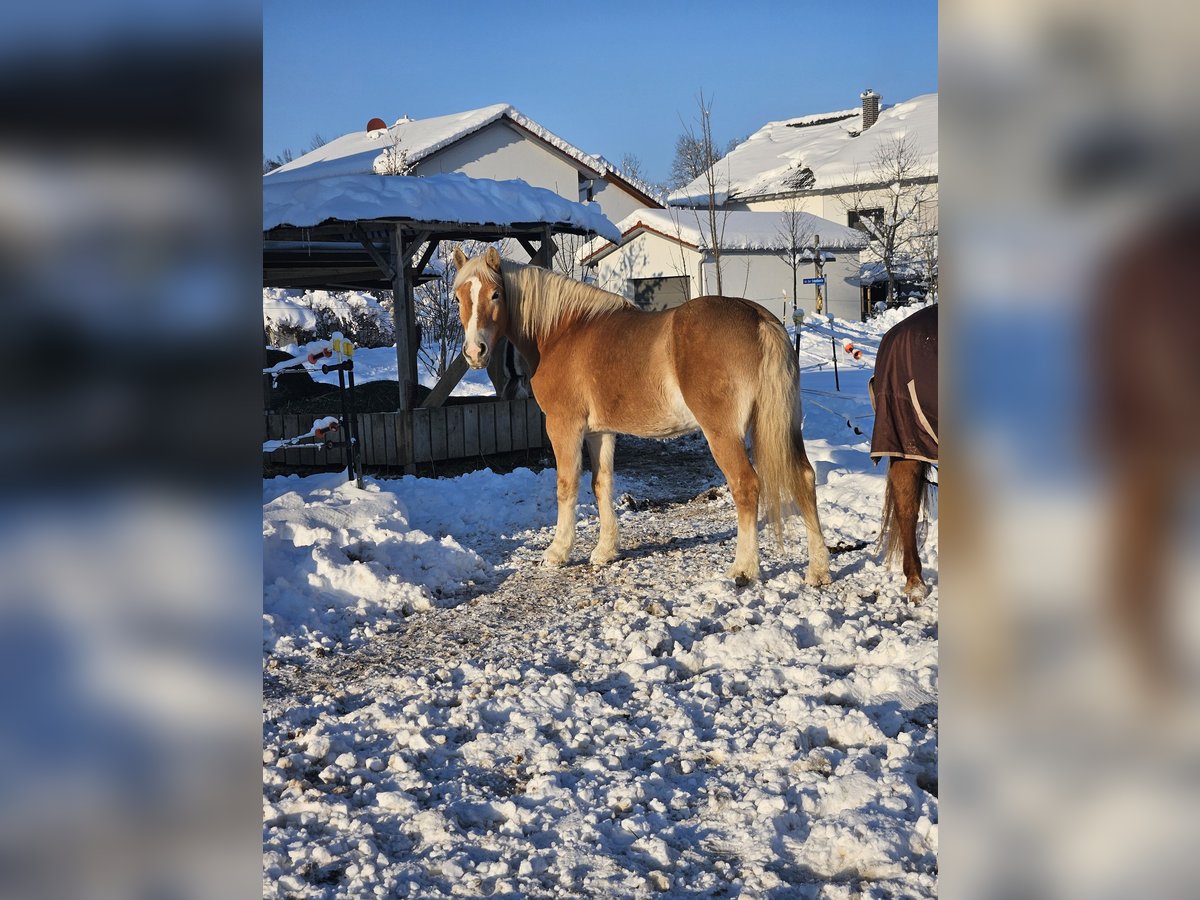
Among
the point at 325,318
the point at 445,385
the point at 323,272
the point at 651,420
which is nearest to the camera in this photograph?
the point at 651,420

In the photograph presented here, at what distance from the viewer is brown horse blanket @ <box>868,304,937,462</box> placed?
439 cm

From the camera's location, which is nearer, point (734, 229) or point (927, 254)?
point (927, 254)

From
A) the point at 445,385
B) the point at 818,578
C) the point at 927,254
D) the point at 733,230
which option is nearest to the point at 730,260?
the point at 733,230

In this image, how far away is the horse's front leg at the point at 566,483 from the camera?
20.2 ft

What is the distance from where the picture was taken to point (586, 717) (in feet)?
11.6

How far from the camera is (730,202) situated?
37.0m

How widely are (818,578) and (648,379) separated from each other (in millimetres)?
1590

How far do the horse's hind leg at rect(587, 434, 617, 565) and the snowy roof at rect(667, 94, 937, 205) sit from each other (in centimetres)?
2778

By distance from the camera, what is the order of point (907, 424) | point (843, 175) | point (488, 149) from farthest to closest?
point (843, 175) → point (488, 149) → point (907, 424)

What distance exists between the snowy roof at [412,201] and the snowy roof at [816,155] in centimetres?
→ 2431
